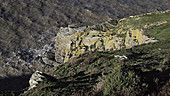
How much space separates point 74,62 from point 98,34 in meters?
7.03

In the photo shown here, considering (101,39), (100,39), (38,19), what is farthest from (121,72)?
(38,19)

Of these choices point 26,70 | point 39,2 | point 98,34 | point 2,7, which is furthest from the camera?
point 39,2

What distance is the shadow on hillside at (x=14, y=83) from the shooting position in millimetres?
17383

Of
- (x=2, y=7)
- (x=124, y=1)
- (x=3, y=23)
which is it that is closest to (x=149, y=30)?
(x=3, y=23)

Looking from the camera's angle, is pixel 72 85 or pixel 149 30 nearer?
pixel 72 85

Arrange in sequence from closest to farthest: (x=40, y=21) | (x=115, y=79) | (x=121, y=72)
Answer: (x=115, y=79)
(x=121, y=72)
(x=40, y=21)

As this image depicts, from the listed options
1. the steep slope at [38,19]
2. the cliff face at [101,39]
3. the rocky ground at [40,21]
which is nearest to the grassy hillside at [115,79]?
the cliff face at [101,39]

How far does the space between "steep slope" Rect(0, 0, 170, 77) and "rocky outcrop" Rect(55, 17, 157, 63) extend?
14.0 ft

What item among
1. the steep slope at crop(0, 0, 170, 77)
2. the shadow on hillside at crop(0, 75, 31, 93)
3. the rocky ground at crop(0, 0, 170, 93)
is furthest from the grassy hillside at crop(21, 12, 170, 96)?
the steep slope at crop(0, 0, 170, 77)

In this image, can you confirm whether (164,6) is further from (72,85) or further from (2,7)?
(72,85)

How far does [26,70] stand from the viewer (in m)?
20.0

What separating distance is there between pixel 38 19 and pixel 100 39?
67.6ft

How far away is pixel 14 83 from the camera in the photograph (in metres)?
18.0

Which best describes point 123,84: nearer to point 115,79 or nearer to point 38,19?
point 115,79
